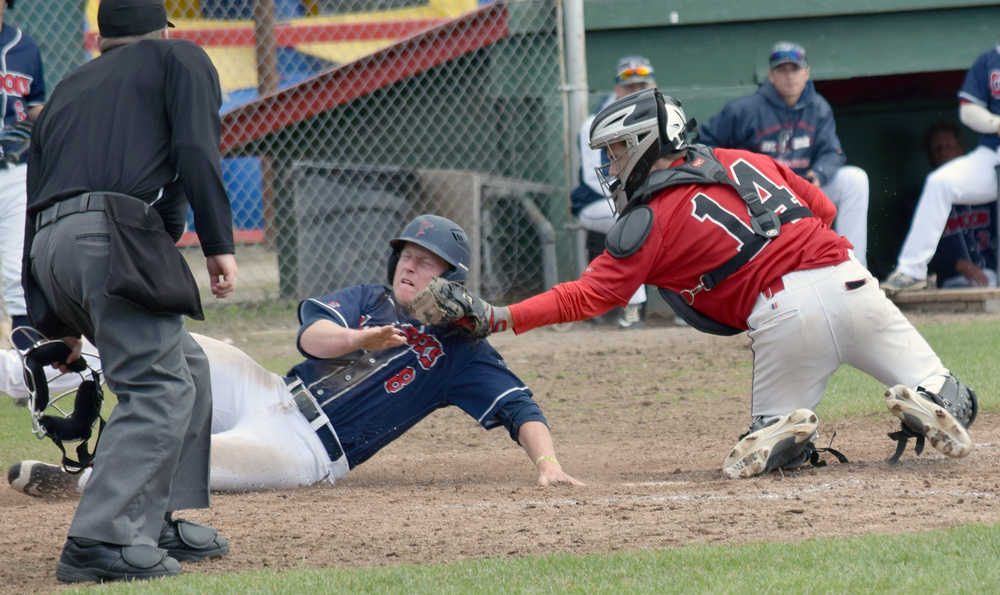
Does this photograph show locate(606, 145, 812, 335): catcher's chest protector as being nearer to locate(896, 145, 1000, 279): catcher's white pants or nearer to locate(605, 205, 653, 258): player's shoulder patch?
locate(605, 205, 653, 258): player's shoulder patch

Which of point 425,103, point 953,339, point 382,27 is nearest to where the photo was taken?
point 953,339

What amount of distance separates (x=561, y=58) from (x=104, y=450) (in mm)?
7698

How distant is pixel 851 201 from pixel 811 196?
456cm

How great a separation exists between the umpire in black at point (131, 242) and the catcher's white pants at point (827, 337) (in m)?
2.22

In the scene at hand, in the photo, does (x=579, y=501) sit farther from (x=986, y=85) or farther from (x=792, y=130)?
(x=986, y=85)

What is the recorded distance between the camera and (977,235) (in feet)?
34.4

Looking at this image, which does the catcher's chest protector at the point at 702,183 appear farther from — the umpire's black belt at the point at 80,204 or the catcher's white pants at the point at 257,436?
the umpire's black belt at the point at 80,204

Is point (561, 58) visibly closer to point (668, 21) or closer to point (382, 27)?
point (668, 21)

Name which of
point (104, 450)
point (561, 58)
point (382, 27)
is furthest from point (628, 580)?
point (382, 27)

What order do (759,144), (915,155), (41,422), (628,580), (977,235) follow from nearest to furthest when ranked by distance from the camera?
(628,580)
(41,422)
(759,144)
(977,235)
(915,155)

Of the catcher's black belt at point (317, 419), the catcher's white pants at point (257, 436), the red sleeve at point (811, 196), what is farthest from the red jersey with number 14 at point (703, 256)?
the catcher's white pants at point (257, 436)

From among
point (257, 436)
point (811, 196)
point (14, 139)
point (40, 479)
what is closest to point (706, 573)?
point (257, 436)

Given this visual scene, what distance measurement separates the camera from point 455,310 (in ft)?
15.2

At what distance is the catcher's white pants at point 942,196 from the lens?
948 cm
